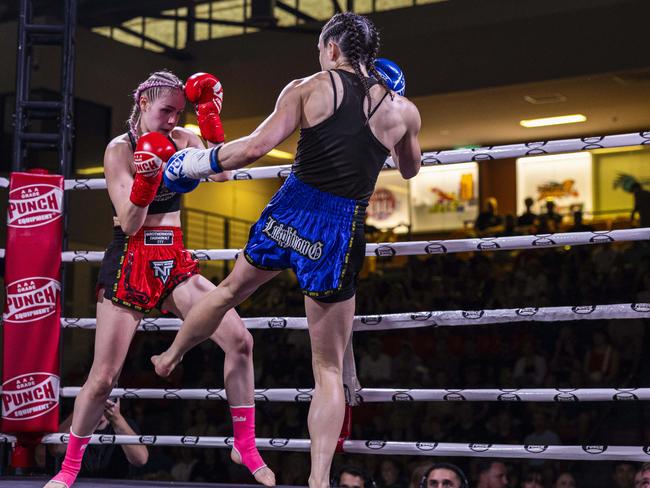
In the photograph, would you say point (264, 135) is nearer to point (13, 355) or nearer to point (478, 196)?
point (13, 355)

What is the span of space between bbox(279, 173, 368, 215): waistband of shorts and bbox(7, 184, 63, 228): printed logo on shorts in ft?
4.70

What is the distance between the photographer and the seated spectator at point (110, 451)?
3561 millimetres

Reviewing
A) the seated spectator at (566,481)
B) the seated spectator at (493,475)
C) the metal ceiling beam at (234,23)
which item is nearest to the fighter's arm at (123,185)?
the seated spectator at (493,475)

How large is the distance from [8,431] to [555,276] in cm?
574

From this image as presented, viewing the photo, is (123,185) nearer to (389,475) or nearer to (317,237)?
(317,237)

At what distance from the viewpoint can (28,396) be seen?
11.2 ft

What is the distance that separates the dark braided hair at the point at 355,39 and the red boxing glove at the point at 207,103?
16.4 inches

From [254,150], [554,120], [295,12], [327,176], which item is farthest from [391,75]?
[554,120]

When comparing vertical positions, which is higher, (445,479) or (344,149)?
(344,149)

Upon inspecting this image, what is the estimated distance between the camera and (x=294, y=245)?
7.95ft

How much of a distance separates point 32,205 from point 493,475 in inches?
116

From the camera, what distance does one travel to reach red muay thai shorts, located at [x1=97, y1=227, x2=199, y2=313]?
2.84 metres

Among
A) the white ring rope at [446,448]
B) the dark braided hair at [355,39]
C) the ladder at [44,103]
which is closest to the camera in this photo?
the dark braided hair at [355,39]

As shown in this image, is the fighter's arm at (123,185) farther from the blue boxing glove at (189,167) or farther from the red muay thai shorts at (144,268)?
the blue boxing glove at (189,167)
